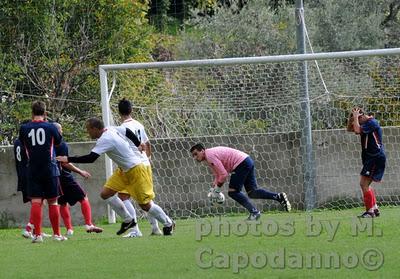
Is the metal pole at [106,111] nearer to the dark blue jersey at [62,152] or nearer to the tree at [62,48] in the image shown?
the dark blue jersey at [62,152]

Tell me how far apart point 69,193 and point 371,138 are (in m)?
4.81

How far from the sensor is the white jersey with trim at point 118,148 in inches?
568

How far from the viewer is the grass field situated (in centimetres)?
1055

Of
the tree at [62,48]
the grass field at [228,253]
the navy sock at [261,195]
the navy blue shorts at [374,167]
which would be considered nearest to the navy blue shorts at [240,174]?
the navy sock at [261,195]

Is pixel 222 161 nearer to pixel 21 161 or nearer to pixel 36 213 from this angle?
pixel 21 161

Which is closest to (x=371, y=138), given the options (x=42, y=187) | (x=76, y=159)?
(x=76, y=159)

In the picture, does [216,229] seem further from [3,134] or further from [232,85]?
[3,134]

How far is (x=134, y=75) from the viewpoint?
Result: 21.2 m

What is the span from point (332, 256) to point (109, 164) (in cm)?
873

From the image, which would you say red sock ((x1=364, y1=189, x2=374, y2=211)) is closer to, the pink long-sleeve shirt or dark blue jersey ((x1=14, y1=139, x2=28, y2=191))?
the pink long-sleeve shirt

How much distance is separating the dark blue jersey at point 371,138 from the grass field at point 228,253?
1.35 metres

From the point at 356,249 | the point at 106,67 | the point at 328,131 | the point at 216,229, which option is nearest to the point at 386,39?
the point at 328,131

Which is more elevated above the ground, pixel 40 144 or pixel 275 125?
pixel 40 144

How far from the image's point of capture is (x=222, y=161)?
17531 millimetres
